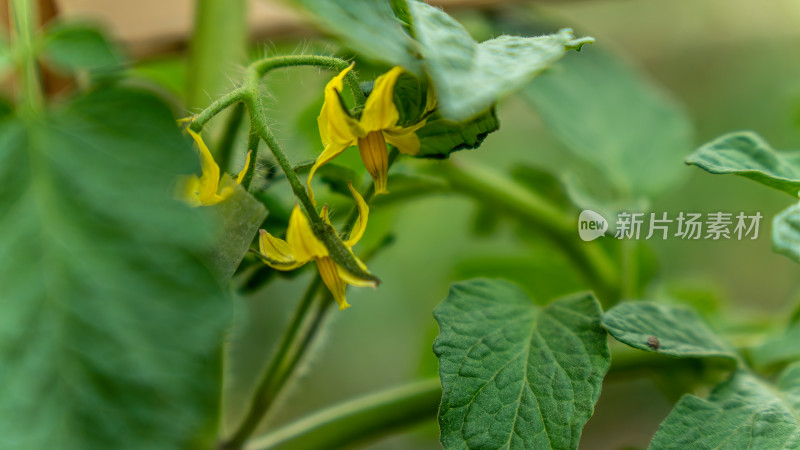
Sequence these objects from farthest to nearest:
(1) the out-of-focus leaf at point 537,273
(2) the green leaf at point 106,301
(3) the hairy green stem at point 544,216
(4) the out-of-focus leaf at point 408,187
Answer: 1. (1) the out-of-focus leaf at point 537,273
2. (3) the hairy green stem at point 544,216
3. (4) the out-of-focus leaf at point 408,187
4. (2) the green leaf at point 106,301

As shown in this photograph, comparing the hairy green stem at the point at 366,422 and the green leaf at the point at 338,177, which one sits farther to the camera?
the hairy green stem at the point at 366,422

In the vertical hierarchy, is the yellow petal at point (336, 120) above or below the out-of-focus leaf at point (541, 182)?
above

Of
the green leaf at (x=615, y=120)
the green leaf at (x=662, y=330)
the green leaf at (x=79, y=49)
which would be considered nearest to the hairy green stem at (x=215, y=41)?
the green leaf at (x=79, y=49)

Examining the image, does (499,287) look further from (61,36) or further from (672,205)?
(672,205)

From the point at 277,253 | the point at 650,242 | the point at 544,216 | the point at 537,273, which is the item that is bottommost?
the point at 650,242

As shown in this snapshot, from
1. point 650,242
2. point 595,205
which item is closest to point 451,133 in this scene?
point 595,205

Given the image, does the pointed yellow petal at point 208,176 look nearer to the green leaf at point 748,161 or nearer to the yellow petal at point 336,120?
the yellow petal at point 336,120

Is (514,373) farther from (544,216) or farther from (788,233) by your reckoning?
(544,216)

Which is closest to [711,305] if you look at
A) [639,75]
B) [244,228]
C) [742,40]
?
[639,75]
